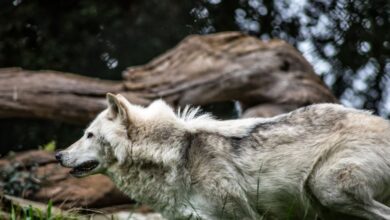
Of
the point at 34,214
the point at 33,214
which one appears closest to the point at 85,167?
the point at 34,214

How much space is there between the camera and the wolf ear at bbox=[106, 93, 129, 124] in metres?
6.76

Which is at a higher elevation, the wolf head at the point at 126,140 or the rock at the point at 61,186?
the wolf head at the point at 126,140

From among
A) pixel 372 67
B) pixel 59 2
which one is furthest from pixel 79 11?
pixel 372 67

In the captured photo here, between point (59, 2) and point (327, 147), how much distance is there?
25.5ft

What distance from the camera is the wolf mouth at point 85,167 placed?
6835mm

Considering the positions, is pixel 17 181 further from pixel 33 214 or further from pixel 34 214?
pixel 33 214

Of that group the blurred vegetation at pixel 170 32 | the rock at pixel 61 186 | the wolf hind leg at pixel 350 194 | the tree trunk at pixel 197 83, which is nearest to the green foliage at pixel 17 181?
the rock at pixel 61 186

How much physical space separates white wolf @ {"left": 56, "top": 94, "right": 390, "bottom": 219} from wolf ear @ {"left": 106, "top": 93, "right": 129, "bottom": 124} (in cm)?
2

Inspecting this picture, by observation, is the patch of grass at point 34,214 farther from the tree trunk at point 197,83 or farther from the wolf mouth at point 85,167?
the tree trunk at point 197,83

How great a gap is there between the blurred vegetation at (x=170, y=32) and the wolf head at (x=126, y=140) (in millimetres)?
5212

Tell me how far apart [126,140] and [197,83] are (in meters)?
3.00

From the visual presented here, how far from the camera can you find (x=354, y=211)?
18.8 feet

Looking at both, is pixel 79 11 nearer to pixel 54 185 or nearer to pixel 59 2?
pixel 59 2

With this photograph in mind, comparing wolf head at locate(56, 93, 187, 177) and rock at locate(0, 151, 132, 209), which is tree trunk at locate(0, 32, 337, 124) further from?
wolf head at locate(56, 93, 187, 177)
